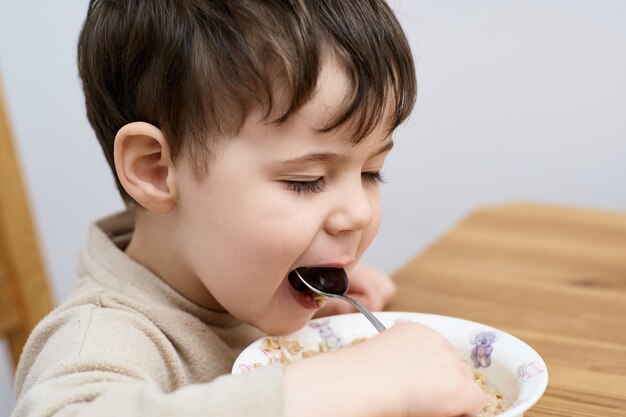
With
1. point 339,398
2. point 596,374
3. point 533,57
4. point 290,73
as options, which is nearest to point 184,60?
point 290,73

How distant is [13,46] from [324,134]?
1.49 metres

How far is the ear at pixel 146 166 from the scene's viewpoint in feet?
2.56

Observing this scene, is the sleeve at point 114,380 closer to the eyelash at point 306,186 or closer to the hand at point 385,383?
the hand at point 385,383

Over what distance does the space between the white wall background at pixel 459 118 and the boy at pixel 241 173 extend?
1102 mm

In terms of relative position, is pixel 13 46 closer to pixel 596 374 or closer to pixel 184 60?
pixel 184 60

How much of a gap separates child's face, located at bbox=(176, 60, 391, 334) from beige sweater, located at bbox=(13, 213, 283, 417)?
0.25 feet

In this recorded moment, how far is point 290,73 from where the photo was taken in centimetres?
72

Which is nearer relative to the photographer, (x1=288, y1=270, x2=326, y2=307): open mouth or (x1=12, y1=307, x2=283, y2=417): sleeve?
(x1=12, y1=307, x2=283, y2=417): sleeve

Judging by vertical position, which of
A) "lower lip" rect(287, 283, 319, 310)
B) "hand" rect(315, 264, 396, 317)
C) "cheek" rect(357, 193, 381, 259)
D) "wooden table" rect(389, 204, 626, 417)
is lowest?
"wooden table" rect(389, 204, 626, 417)

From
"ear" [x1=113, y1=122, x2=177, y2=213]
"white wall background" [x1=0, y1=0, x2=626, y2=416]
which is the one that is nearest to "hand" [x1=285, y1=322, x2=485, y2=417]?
"ear" [x1=113, y1=122, x2=177, y2=213]

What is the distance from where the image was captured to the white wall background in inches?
74.1

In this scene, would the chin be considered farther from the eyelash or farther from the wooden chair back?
the wooden chair back

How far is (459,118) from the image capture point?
2.00 metres

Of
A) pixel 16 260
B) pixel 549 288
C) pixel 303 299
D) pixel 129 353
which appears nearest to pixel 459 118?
pixel 549 288
